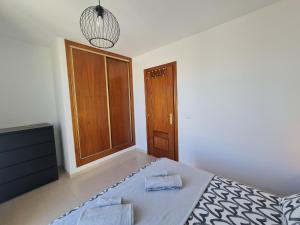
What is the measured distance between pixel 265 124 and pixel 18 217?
132 inches

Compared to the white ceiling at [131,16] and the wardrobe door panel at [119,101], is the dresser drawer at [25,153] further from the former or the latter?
the white ceiling at [131,16]

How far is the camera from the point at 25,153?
7.13 ft

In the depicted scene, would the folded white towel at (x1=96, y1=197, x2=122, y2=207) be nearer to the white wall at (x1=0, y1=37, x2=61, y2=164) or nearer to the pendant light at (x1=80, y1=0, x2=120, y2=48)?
the pendant light at (x1=80, y1=0, x2=120, y2=48)

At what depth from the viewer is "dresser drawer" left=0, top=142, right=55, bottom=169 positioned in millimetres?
2018

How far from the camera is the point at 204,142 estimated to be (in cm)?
254

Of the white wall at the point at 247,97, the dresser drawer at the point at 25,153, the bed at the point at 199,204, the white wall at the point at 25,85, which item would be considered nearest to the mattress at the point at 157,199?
the bed at the point at 199,204

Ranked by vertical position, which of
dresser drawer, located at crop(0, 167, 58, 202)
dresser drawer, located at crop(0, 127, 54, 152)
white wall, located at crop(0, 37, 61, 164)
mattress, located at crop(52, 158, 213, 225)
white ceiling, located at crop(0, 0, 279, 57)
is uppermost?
white ceiling, located at crop(0, 0, 279, 57)

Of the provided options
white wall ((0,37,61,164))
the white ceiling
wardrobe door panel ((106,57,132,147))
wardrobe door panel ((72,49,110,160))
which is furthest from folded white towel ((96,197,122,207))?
white wall ((0,37,61,164))

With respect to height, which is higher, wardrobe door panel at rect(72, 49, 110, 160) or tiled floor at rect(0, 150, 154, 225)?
wardrobe door panel at rect(72, 49, 110, 160)

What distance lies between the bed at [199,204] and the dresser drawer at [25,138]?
1679 millimetres

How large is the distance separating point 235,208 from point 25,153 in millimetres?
2771

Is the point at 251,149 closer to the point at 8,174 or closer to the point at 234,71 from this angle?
the point at 234,71

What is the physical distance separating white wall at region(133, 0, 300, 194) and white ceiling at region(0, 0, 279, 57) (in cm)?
27

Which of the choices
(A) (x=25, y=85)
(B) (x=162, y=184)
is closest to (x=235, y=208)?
(B) (x=162, y=184)
